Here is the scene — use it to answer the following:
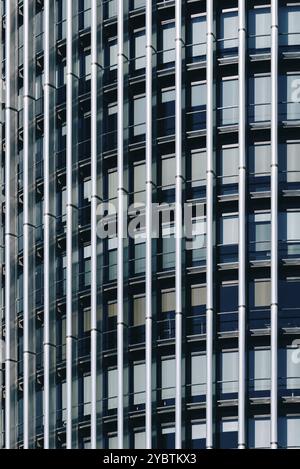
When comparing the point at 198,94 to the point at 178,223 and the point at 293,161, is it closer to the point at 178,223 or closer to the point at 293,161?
the point at 293,161

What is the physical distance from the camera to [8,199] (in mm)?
107688

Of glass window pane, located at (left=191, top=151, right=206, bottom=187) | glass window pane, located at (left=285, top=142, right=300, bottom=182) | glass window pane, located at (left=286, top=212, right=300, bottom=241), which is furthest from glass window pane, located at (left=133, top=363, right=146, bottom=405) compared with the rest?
glass window pane, located at (left=285, top=142, right=300, bottom=182)

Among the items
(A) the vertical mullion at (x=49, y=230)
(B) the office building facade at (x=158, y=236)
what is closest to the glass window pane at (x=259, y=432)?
(B) the office building facade at (x=158, y=236)

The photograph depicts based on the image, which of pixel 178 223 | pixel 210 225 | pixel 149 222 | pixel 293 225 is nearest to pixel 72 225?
pixel 149 222

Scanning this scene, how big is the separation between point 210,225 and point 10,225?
41.9 ft

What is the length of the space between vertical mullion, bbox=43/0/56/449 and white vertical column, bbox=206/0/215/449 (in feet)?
28.9

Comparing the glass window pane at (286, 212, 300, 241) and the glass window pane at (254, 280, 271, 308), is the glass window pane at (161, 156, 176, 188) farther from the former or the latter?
the glass window pane at (254, 280, 271, 308)

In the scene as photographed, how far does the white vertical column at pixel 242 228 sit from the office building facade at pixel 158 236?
94mm

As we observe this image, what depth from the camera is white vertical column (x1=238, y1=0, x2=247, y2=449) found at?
318 ft

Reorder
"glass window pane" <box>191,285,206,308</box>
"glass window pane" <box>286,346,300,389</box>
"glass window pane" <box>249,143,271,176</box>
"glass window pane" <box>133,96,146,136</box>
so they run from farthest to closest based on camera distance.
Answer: "glass window pane" <box>133,96,146,136</box> → "glass window pane" <box>249,143,271,176</box> → "glass window pane" <box>191,285,206,308</box> → "glass window pane" <box>286,346,300,389</box>

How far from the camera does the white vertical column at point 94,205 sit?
100 meters

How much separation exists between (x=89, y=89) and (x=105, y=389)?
50.3 ft

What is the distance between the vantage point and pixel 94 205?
10306 centimetres

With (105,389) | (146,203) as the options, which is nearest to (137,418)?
(105,389)
